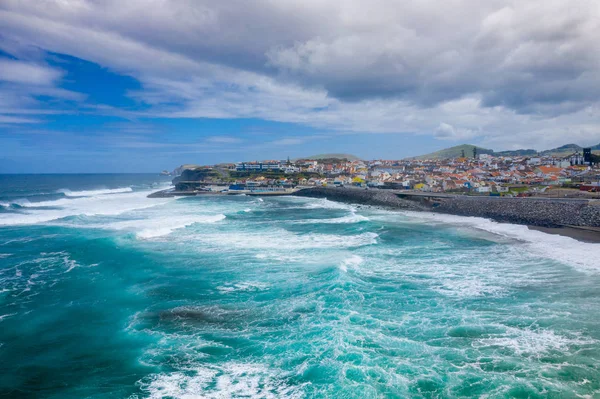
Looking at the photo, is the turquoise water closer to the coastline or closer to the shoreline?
the coastline

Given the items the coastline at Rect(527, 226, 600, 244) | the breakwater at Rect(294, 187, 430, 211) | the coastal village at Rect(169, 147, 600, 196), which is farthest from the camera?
the coastal village at Rect(169, 147, 600, 196)

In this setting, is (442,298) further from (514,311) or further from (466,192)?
(466,192)

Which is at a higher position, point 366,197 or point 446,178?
point 446,178

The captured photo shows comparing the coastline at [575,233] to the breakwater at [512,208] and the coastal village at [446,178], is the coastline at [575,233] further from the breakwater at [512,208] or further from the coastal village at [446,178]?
the coastal village at [446,178]

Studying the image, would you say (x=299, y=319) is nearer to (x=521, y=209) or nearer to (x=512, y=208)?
(x=521, y=209)

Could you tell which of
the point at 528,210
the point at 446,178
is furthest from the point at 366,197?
the point at 528,210

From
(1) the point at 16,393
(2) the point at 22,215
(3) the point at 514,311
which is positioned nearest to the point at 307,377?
(1) the point at 16,393

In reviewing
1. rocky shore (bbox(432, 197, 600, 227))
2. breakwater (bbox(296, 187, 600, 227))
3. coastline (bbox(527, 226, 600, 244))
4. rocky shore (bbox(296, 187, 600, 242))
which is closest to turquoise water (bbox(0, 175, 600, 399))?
coastline (bbox(527, 226, 600, 244))
